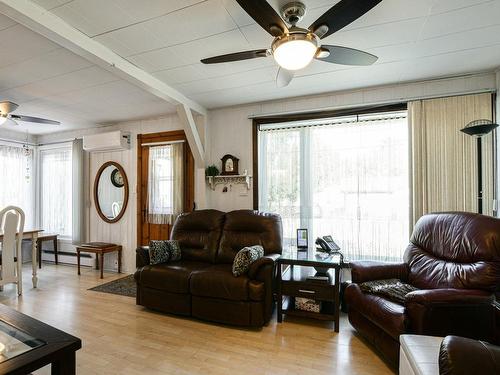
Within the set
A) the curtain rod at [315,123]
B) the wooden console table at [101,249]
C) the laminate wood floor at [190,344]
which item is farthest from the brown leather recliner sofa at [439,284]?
the wooden console table at [101,249]

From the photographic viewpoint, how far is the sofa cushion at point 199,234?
3.32 metres

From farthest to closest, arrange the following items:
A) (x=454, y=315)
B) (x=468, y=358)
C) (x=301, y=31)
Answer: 1. (x=454, y=315)
2. (x=301, y=31)
3. (x=468, y=358)

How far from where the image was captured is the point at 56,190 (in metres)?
5.40

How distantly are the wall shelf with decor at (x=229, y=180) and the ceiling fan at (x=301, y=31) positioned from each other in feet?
6.50

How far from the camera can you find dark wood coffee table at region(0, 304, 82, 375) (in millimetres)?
1269

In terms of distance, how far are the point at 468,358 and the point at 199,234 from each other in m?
2.83

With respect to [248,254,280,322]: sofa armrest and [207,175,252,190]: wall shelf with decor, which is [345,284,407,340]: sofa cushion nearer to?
[248,254,280,322]: sofa armrest

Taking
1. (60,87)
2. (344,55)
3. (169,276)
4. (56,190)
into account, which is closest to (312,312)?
(169,276)

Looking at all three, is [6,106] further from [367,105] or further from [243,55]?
[367,105]

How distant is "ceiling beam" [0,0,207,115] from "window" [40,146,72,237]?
3.50m

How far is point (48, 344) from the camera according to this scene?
4.62ft

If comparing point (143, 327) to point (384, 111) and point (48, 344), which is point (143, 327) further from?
point (384, 111)

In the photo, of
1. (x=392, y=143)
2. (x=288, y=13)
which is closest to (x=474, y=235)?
(x=392, y=143)

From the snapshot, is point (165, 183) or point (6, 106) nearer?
point (6, 106)
